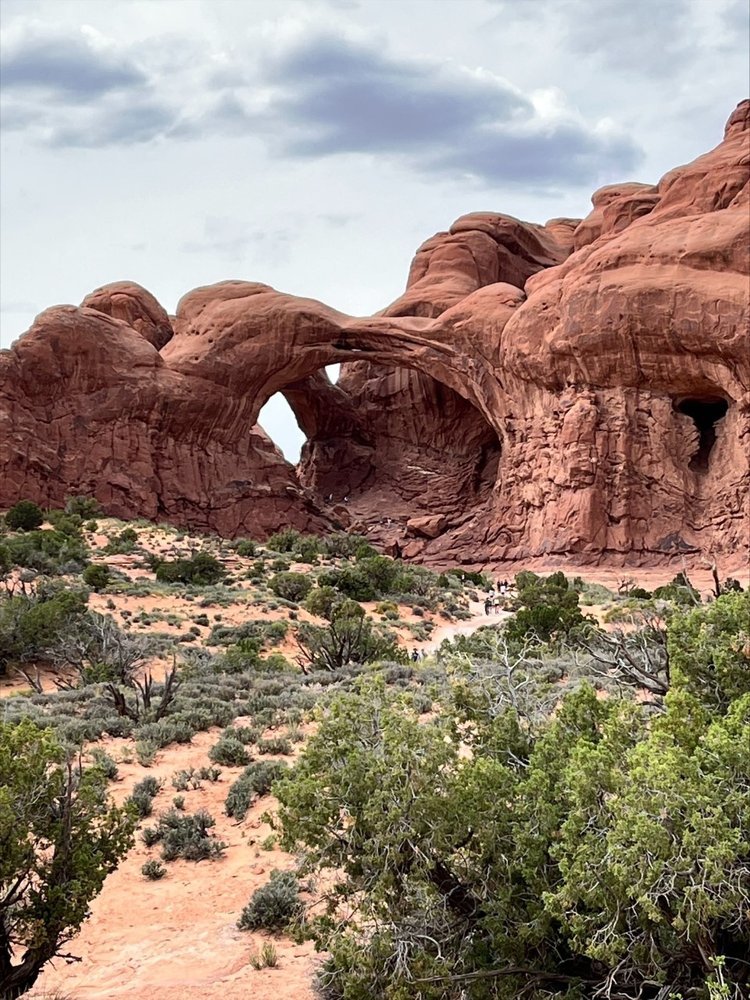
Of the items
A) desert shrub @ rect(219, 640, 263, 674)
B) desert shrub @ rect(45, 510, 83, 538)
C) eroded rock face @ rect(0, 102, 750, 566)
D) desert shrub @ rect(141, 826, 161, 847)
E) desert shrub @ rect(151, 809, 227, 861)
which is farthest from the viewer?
eroded rock face @ rect(0, 102, 750, 566)

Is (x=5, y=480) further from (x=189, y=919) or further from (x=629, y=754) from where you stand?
(x=629, y=754)

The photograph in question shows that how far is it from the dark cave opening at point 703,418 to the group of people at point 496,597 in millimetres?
8102

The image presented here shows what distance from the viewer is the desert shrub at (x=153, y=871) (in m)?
7.80

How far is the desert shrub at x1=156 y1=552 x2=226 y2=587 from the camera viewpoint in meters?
26.0

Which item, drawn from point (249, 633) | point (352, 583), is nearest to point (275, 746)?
point (249, 633)

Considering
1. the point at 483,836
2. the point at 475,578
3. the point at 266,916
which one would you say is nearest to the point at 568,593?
the point at 475,578

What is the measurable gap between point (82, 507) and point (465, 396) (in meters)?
15.5

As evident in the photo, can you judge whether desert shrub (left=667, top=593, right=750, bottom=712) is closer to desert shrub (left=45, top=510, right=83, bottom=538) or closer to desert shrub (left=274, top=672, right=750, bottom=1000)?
desert shrub (left=274, top=672, right=750, bottom=1000)

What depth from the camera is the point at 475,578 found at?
3072 cm

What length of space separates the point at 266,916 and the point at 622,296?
2720 centimetres

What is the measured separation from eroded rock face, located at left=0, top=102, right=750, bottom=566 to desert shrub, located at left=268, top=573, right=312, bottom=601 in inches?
442

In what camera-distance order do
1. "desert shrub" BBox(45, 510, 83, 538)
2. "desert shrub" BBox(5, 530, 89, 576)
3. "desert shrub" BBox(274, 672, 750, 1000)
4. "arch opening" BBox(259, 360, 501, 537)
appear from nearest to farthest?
1. "desert shrub" BBox(274, 672, 750, 1000)
2. "desert shrub" BBox(5, 530, 89, 576)
3. "desert shrub" BBox(45, 510, 83, 538)
4. "arch opening" BBox(259, 360, 501, 537)

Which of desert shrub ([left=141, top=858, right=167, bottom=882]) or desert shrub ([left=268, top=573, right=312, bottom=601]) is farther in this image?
desert shrub ([left=268, top=573, right=312, bottom=601])

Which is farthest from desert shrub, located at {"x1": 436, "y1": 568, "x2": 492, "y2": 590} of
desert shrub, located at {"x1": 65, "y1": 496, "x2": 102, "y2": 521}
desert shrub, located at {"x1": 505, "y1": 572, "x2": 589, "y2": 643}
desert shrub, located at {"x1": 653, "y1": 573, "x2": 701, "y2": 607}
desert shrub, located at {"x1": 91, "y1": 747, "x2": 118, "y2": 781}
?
desert shrub, located at {"x1": 91, "y1": 747, "x2": 118, "y2": 781}
